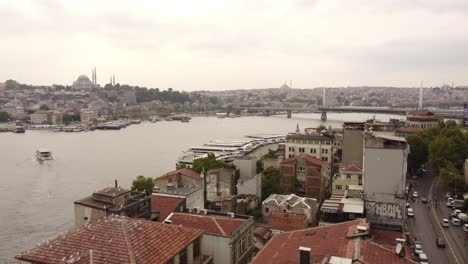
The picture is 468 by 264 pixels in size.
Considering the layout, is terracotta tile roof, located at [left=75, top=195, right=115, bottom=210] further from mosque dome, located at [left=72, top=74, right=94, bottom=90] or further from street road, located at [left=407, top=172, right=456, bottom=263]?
mosque dome, located at [left=72, top=74, right=94, bottom=90]

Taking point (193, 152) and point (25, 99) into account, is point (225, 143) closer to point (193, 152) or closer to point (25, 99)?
point (193, 152)

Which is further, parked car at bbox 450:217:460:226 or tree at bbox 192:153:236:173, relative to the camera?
tree at bbox 192:153:236:173

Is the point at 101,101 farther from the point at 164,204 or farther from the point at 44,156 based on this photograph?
the point at 164,204

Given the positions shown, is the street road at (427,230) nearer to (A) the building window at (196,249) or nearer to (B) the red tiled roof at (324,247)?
(B) the red tiled roof at (324,247)

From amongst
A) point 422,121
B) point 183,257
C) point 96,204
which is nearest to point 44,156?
point 96,204

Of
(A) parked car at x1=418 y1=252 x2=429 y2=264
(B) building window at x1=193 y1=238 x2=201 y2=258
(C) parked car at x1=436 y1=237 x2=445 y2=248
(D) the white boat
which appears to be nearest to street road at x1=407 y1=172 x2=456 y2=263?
(C) parked car at x1=436 y1=237 x2=445 y2=248

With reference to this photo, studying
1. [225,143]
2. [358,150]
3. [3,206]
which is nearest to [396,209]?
[358,150]
